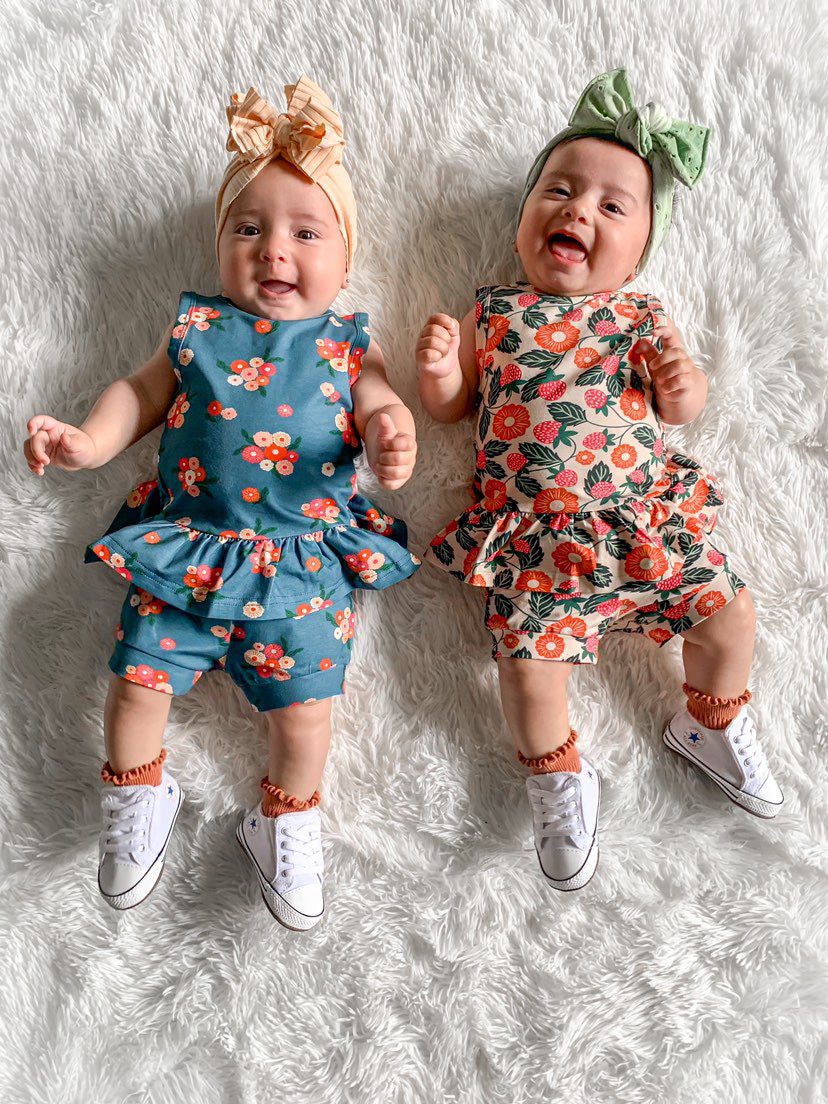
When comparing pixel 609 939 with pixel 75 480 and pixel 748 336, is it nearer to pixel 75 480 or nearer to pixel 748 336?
pixel 748 336

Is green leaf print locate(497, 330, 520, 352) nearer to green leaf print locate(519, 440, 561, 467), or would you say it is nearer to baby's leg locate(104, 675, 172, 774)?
green leaf print locate(519, 440, 561, 467)

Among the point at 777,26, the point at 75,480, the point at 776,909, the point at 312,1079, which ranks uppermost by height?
the point at 777,26

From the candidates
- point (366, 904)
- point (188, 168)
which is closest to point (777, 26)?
point (188, 168)

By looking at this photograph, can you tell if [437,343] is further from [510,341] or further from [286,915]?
[286,915]

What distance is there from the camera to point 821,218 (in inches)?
48.4

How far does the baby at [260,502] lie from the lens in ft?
3.59

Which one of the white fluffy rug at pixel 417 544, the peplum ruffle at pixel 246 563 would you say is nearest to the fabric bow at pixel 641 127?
the white fluffy rug at pixel 417 544

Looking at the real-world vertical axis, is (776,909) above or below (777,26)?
below

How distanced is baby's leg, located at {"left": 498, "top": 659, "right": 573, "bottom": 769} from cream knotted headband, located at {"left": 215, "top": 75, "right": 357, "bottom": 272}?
68cm

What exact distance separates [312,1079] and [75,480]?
0.92m

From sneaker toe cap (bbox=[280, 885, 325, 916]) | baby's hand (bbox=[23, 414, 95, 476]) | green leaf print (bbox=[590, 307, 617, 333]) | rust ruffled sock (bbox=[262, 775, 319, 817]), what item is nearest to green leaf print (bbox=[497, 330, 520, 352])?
green leaf print (bbox=[590, 307, 617, 333])

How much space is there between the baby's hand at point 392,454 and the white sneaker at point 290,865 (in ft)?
1.65

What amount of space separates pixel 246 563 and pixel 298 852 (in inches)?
16.1

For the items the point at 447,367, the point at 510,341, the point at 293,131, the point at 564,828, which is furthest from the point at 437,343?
the point at 564,828
